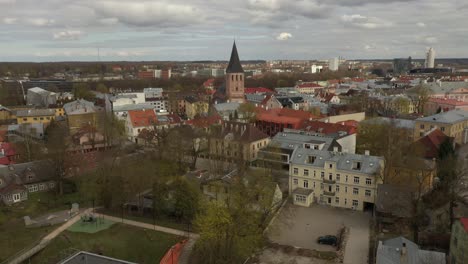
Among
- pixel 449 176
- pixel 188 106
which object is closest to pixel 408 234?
pixel 449 176

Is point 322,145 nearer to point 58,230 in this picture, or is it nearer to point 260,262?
point 260,262

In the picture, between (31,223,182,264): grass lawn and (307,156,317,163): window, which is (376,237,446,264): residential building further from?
(31,223,182,264): grass lawn

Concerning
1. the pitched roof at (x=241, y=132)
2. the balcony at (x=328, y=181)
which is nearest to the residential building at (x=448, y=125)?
the pitched roof at (x=241, y=132)

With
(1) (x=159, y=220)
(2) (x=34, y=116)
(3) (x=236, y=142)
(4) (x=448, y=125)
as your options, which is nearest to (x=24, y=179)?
(1) (x=159, y=220)

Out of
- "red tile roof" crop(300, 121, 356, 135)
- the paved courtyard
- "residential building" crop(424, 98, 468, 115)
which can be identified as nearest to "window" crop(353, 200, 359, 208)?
the paved courtyard

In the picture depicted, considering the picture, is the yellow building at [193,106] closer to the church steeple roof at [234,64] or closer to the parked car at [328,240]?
the church steeple roof at [234,64]
